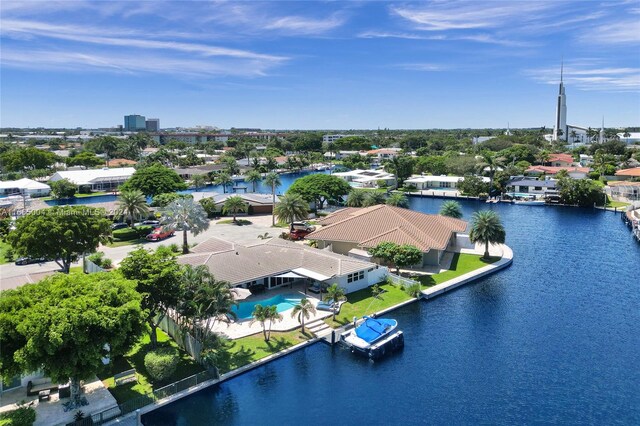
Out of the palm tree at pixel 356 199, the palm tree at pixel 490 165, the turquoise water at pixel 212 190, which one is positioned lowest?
the turquoise water at pixel 212 190

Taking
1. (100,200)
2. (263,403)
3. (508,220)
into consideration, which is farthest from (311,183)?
(263,403)

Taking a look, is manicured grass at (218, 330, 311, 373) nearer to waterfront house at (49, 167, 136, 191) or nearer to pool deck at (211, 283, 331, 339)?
pool deck at (211, 283, 331, 339)

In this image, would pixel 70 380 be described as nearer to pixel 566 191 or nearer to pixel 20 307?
pixel 20 307

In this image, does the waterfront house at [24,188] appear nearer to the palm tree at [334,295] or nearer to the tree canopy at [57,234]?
the tree canopy at [57,234]

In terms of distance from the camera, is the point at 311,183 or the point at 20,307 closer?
the point at 20,307

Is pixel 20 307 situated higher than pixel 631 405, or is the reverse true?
pixel 20 307

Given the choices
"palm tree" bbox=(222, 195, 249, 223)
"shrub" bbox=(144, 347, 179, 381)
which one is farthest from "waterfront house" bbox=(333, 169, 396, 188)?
"shrub" bbox=(144, 347, 179, 381)

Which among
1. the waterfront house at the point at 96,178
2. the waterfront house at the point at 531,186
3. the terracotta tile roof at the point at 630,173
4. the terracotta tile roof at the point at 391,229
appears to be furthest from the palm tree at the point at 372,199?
the terracotta tile roof at the point at 630,173
